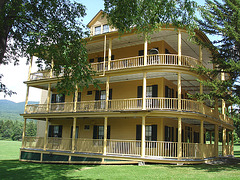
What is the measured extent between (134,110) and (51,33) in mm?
9321

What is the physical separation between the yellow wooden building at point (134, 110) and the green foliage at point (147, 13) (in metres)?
7.00

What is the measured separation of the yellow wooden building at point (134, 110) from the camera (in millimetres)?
18188

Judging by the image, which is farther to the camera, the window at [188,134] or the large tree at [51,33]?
the window at [188,134]

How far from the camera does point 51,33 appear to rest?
11.3m

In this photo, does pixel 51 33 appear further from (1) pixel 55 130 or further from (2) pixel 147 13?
(1) pixel 55 130

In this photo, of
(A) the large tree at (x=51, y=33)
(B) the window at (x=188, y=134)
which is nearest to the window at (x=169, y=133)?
(B) the window at (x=188, y=134)

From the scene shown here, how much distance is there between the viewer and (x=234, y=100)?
1695 cm

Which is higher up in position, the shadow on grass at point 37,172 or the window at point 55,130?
the window at point 55,130

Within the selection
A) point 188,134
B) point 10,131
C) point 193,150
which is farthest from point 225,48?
point 10,131

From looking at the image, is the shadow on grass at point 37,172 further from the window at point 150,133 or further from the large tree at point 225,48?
the large tree at point 225,48

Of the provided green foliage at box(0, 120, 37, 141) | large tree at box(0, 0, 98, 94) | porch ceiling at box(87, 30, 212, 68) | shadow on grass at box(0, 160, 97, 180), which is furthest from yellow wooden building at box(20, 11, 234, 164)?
green foliage at box(0, 120, 37, 141)

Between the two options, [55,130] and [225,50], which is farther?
[55,130]

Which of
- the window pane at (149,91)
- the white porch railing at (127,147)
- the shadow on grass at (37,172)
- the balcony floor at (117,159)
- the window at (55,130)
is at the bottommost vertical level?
the shadow on grass at (37,172)

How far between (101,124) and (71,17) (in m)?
12.6
